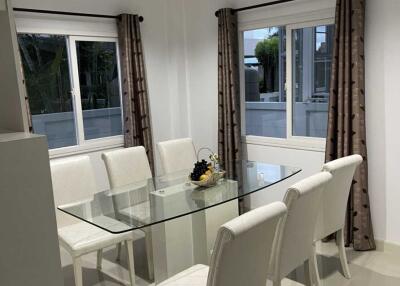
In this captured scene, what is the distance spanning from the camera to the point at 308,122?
13.3 feet

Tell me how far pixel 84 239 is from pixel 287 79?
251 centimetres

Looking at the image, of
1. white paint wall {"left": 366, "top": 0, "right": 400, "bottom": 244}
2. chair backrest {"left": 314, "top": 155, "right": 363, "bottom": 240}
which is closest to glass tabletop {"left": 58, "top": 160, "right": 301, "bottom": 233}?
chair backrest {"left": 314, "top": 155, "right": 363, "bottom": 240}

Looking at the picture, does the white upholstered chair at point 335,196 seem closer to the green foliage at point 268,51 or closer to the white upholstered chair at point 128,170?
the white upholstered chair at point 128,170

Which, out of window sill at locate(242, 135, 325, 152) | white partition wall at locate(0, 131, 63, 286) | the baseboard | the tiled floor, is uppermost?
white partition wall at locate(0, 131, 63, 286)

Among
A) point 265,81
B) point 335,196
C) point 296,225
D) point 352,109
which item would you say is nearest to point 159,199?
point 296,225

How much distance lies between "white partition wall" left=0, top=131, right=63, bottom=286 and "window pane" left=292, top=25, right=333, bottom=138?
11.1 feet

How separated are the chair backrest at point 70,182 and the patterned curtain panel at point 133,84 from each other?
4.08 ft

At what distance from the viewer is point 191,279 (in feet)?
7.11

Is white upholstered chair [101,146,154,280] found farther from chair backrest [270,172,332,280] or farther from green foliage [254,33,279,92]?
green foliage [254,33,279,92]

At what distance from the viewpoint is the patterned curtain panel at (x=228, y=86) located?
4.25 m

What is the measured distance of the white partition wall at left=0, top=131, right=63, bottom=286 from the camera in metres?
0.87

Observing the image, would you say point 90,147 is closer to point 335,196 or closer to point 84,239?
point 84,239

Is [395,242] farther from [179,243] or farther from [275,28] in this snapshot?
[275,28]

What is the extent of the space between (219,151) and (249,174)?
1.30m
